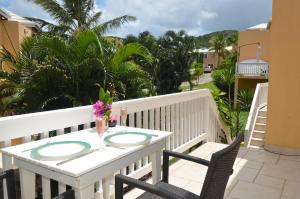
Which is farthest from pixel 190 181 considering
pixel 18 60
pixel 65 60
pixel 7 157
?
pixel 18 60

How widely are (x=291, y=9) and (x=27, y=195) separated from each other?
4431mm

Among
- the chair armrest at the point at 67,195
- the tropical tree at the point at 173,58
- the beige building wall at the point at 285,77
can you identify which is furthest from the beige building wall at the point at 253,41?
the chair armrest at the point at 67,195

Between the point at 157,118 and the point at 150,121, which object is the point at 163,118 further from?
the point at 150,121

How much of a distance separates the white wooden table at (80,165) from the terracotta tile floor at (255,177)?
1.24 meters

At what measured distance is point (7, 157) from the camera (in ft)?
6.73

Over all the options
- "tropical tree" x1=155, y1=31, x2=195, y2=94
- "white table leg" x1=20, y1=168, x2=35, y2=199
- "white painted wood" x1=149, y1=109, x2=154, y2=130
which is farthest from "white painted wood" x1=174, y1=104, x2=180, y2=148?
"tropical tree" x1=155, y1=31, x2=195, y2=94

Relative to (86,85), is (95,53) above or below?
above

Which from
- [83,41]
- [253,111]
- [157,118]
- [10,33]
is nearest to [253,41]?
[253,111]

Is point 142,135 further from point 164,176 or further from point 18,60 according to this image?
point 18,60

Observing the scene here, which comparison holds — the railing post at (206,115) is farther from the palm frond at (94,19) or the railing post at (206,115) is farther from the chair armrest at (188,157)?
the palm frond at (94,19)

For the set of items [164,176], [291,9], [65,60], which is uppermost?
[291,9]

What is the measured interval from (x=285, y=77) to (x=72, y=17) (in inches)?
406

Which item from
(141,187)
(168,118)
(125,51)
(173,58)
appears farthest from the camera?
(173,58)

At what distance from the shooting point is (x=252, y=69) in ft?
56.5
